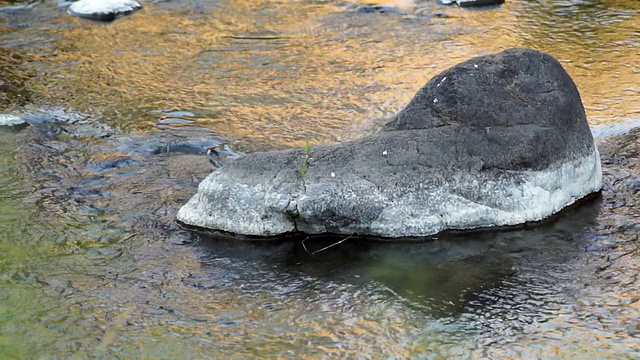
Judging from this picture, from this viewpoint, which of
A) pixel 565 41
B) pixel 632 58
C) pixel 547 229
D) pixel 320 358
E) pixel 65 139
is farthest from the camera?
pixel 565 41

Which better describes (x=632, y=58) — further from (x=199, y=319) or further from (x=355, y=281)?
(x=199, y=319)

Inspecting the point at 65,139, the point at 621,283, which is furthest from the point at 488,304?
the point at 65,139

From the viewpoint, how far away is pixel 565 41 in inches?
406

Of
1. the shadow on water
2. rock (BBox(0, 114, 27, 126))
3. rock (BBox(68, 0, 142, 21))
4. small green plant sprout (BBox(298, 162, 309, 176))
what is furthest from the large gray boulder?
rock (BBox(68, 0, 142, 21))

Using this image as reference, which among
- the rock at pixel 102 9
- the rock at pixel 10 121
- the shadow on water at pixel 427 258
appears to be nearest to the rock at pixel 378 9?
the rock at pixel 102 9

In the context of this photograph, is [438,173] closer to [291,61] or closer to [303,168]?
[303,168]

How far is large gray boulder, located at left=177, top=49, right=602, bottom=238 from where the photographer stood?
6.10 metres

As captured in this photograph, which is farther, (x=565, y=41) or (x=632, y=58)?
(x=565, y=41)

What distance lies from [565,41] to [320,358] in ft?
22.1

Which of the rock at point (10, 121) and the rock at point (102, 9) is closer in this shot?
the rock at point (10, 121)

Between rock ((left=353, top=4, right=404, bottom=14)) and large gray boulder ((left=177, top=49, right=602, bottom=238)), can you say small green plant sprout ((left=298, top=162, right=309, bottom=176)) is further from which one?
rock ((left=353, top=4, right=404, bottom=14))

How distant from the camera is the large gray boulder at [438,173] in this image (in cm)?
610

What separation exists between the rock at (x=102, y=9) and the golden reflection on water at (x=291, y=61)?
7.5 inches

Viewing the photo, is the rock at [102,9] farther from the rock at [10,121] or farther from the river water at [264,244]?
the rock at [10,121]
